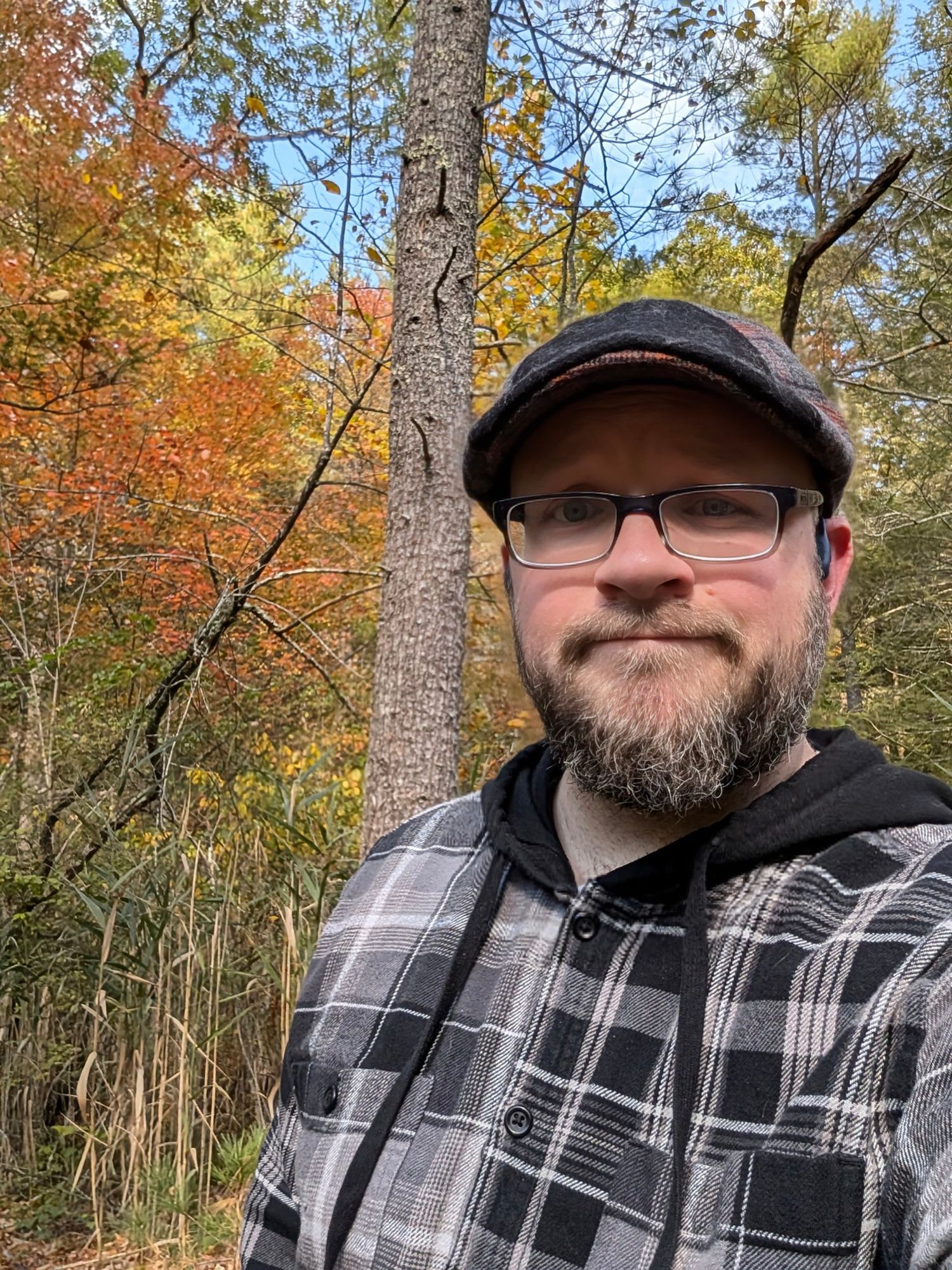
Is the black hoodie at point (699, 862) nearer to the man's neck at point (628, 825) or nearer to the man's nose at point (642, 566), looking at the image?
the man's neck at point (628, 825)

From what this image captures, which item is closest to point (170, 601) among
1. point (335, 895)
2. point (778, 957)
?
point (335, 895)

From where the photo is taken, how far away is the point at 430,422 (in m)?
3.40

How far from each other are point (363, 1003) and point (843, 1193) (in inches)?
24.5

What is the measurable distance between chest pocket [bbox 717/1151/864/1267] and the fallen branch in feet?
4.57

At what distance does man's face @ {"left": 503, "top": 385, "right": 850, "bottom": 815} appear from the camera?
94 cm

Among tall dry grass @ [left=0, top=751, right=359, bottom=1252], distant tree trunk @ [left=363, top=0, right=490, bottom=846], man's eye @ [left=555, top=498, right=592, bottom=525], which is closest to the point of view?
man's eye @ [left=555, top=498, right=592, bottom=525]

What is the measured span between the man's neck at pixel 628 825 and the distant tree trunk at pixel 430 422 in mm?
2182

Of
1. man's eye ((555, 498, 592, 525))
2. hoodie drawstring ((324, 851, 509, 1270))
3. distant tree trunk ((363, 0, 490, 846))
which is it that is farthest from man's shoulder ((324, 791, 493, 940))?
distant tree trunk ((363, 0, 490, 846))

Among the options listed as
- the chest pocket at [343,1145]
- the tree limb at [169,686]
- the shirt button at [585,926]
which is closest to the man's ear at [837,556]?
the shirt button at [585,926]

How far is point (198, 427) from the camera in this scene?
268 inches

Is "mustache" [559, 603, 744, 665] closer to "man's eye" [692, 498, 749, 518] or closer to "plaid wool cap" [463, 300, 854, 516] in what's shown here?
"man's eye" [692, 498, 749, 518]

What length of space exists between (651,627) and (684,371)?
0.91 feet

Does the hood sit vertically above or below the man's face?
below

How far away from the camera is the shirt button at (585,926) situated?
3.09ft
